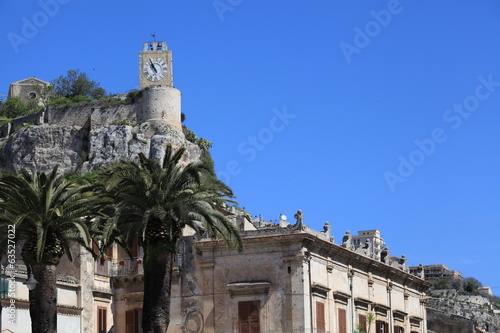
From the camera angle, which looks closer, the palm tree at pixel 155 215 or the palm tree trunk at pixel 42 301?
the palm tree trunk at pixel 42 301

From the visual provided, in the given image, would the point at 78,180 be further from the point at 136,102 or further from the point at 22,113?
the point at 22,113

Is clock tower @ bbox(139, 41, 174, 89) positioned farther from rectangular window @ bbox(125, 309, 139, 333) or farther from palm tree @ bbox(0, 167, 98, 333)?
palm tree @ bbox(0, 167, 98, 333)

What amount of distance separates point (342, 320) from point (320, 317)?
2734mm

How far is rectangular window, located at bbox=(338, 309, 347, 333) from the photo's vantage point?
46250 millimetres

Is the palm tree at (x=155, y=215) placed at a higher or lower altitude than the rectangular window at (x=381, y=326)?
higher

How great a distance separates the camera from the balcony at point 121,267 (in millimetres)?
45875

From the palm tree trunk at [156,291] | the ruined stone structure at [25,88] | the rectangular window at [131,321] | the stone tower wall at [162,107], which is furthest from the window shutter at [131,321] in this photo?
the ruined stone structure at [25,88]

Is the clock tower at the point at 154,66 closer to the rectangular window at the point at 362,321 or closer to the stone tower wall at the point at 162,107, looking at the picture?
the stone tower wall at the point at 162,107

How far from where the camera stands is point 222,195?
3734 cm

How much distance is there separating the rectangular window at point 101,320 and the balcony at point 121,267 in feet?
5.61

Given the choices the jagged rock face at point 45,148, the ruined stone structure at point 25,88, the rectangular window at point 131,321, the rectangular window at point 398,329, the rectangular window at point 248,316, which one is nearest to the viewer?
the rectangular window at point 248,316

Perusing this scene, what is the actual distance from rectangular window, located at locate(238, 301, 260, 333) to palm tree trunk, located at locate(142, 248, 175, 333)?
8.50 m

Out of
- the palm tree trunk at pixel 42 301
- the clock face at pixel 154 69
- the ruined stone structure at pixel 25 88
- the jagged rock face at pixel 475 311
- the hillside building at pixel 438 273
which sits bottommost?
the palm tree trunk at pixel 42 301

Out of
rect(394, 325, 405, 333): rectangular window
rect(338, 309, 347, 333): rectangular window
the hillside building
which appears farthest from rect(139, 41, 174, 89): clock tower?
the hillside building
